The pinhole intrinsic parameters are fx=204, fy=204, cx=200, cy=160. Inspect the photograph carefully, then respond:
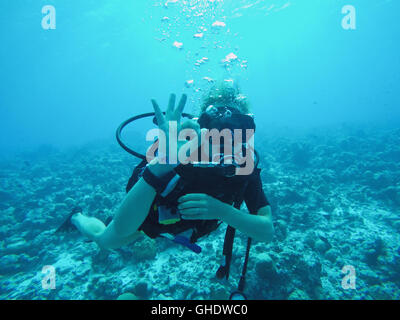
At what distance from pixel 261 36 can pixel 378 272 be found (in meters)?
51.6

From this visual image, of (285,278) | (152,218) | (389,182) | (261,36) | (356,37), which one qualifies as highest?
(356,37)

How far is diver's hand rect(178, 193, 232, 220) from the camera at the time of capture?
1834 mm

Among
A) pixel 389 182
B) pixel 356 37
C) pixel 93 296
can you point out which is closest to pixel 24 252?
pixel 93 296

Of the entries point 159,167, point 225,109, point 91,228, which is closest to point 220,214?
point 159,167

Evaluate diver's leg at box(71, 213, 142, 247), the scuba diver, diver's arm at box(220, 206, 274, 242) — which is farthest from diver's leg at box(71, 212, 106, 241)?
diver's arm at box(220, 206, 274, 242)

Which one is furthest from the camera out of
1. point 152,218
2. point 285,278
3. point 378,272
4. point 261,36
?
point 261,36

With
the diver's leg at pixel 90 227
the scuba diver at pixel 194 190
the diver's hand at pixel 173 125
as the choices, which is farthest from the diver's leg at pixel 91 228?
the diver's hand at pixel 173 125

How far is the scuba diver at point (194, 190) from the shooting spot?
68.4 inches

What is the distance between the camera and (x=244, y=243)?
630cm

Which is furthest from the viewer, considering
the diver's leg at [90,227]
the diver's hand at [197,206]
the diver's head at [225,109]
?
the diver's leg at [90,227]

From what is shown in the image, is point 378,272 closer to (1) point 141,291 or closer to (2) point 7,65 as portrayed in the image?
(1) point 141,291

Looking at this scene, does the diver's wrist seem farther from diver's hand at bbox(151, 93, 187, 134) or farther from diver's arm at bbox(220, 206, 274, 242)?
diver's arm at bbox(220, 206, 274, 242)

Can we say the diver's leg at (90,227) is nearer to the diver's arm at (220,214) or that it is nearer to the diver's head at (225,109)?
the diver's arm at (220,214)

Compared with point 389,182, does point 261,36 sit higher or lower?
higher
